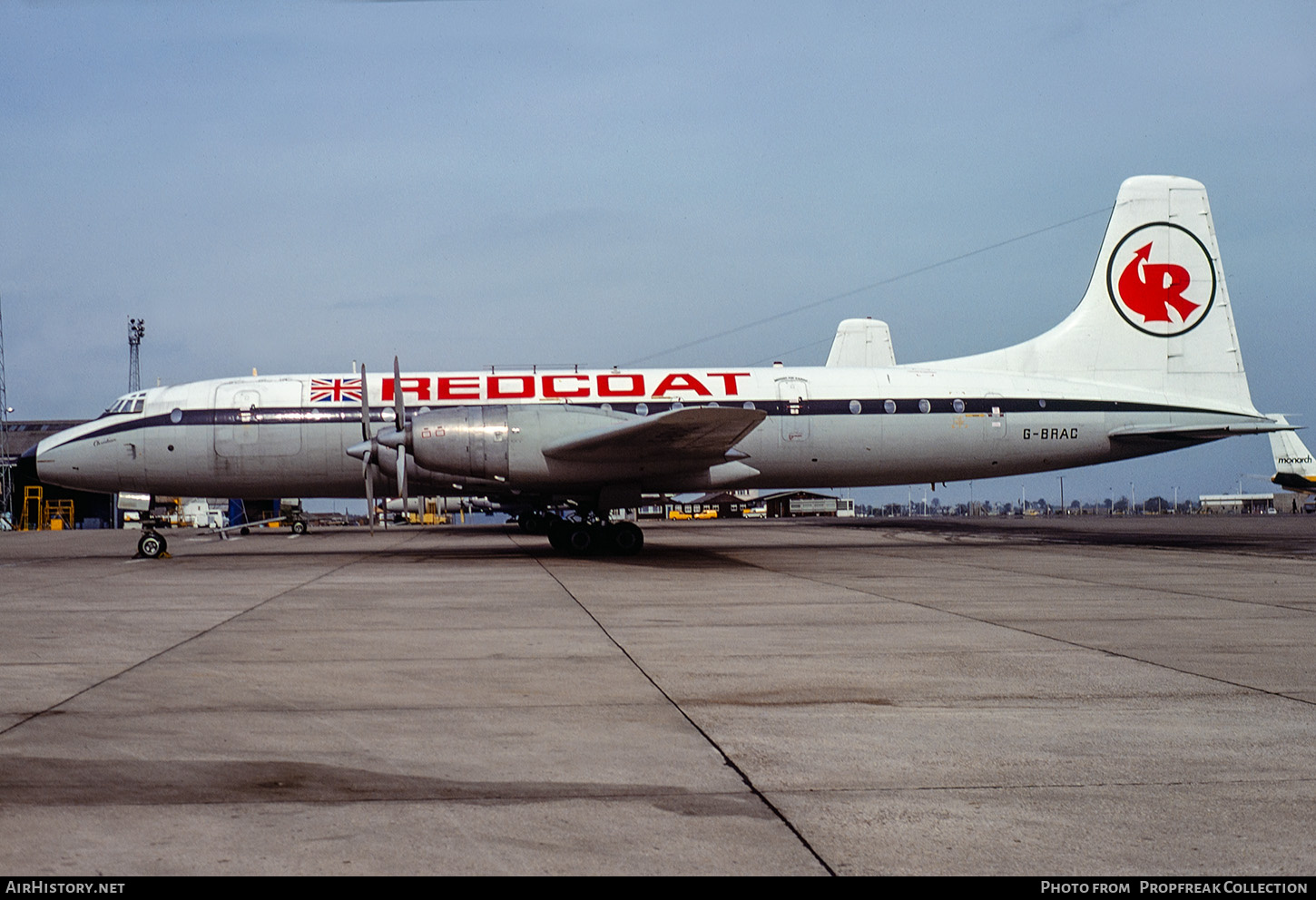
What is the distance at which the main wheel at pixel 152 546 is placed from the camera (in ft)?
73.5

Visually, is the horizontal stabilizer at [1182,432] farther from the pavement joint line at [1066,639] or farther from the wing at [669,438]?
the wing at [669,438]

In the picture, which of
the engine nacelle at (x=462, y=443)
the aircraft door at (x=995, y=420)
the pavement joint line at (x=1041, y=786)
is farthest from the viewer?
the aircraft door at (x=995, y=420)

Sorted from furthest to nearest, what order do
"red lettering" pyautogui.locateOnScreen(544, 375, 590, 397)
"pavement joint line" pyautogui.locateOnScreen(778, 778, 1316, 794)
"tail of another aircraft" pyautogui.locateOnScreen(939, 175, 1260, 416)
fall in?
"tail of another aircraft" pyautogui.locateOnScreen(939, 175, 1260, 416) → "red lettering" pyautogui.locateOnScreen(544, 375, 590, 397) → "pavement joint line" pyautogui.locateOnScreen(778, 778, 1316, 794)

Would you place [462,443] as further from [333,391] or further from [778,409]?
[778,409]

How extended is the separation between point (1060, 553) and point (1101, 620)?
12120 millimetres

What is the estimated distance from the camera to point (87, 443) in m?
22.2

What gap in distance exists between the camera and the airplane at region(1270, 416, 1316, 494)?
6706 cm

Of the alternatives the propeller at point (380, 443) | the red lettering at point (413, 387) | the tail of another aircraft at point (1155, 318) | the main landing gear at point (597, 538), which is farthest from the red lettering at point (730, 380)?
the propeller at point (380, 443)

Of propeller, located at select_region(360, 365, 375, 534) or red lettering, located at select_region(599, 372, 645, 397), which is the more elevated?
A: red lettering, located at select_region(599, 372, 645, 397)

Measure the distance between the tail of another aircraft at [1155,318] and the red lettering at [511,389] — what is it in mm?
10306

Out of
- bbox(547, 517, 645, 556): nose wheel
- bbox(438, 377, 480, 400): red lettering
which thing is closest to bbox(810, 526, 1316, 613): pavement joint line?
bbox(547, 517, 645, 556): nose wheel

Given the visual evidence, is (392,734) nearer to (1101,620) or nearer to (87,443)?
(1101,620)

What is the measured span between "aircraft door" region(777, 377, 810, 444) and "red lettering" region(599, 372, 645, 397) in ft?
10.4

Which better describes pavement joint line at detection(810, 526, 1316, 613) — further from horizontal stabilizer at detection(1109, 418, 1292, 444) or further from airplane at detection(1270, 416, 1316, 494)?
airplane at detection(1270, 416, 1316, 494)
